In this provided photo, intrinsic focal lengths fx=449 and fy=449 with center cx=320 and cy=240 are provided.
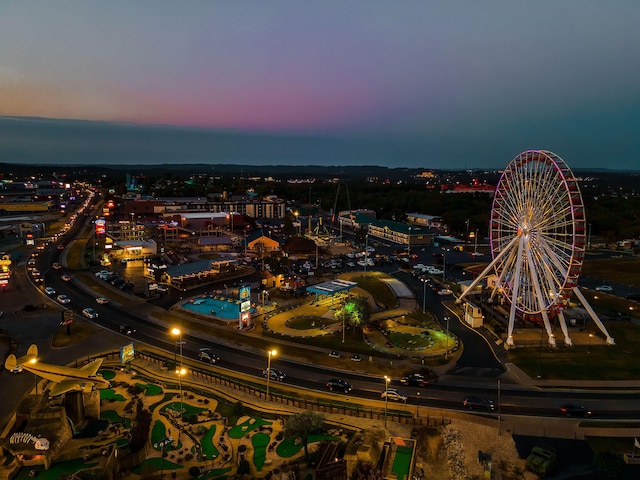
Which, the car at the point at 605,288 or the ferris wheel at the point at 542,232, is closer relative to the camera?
the ferris wheel at the point at 542,232

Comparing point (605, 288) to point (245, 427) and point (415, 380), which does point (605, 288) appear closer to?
point (415, 380)

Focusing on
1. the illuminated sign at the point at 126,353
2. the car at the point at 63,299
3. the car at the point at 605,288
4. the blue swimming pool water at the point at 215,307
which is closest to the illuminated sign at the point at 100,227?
the car at the point at 63,299

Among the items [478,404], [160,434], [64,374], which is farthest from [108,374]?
[478,404]

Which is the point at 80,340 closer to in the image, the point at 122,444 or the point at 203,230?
the point at 122,444

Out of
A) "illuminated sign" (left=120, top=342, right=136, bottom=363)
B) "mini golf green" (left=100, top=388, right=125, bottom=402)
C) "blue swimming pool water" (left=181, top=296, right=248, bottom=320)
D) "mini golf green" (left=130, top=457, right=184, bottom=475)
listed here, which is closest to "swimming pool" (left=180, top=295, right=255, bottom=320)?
"blue swimming pool water" (left=181, top=296, right=248, bottom=320)

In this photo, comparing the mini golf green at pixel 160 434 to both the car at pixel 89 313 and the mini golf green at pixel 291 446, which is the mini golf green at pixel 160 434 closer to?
the mini golf green at pixel 291 446

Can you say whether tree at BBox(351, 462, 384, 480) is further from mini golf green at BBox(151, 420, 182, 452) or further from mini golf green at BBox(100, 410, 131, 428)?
mini golf green at BBox(100, 410, 131, 428)

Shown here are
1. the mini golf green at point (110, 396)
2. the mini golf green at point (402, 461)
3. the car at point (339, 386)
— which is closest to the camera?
the mini golf green at point (402, 461)
